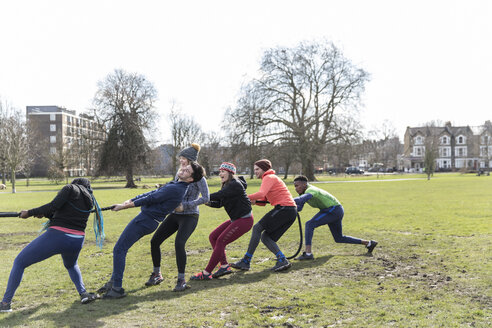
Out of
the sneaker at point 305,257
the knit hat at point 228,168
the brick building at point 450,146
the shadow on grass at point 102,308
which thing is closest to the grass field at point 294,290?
the shadow on grass at point 102,308

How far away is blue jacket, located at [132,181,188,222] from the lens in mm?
5871

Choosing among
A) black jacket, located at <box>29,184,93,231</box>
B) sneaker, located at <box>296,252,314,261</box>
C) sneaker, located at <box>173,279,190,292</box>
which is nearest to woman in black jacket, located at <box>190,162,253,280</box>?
sneaker, located at <box>173,279,190,292</box>

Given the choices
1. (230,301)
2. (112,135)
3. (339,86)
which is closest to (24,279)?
(230,301)

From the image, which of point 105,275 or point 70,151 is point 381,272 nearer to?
point 105,275

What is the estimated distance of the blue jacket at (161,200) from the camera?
587cm

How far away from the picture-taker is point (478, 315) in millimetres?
5066

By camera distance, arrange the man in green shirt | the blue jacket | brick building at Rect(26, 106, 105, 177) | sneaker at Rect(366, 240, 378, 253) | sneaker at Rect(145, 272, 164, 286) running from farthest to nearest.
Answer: brick building at Rect(26, 106, 105, 177)
sneaker at Rect(366, 240, 378, 253)
the man in green shirt
sneaker at Rect(145, 272, 164, 286)
the blue jacket

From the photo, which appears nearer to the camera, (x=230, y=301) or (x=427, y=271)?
(x=230, y=301)

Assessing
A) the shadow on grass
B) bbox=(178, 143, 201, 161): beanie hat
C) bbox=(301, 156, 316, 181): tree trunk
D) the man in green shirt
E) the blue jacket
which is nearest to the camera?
the shadow on grass

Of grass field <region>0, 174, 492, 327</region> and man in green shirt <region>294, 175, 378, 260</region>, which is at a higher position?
man in green shirt <region>294, 175, 378, 260</region>

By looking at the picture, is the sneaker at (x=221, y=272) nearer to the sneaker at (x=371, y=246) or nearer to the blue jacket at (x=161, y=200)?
the blue jacket at (x=161, y=200)

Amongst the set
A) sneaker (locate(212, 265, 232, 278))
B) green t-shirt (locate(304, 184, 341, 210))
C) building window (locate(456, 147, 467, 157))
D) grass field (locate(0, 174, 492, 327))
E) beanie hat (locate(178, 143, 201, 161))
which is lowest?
grass field (locate(0, 174, 492, 327))

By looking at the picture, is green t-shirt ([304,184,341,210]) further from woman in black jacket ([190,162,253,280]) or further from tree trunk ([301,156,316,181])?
tree trunk ([301,156,316,181])

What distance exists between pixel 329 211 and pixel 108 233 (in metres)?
7.29
